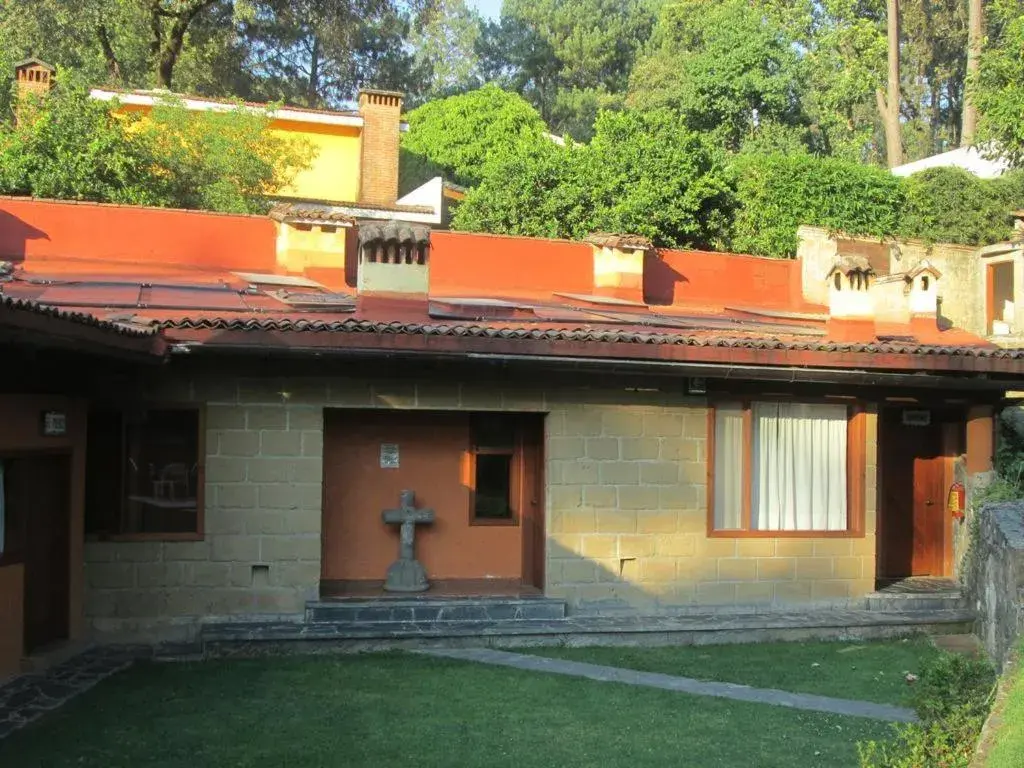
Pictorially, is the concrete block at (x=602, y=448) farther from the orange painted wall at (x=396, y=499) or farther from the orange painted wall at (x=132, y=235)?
the orange painted wall at (x=132, y=235)

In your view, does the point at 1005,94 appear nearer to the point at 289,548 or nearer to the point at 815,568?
the point at 815,568

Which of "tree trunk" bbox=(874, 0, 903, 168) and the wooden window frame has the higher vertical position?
"tree trunk" bbox=(874, 0, 903, 168)

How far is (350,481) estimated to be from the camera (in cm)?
1170

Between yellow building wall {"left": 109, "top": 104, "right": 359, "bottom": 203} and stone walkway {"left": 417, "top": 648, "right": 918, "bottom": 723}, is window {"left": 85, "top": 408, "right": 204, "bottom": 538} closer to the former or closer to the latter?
stone walkway {"left": 417, "top": 648, "right": 918, "bottom": 723}

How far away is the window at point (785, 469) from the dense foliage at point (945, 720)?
204 inches

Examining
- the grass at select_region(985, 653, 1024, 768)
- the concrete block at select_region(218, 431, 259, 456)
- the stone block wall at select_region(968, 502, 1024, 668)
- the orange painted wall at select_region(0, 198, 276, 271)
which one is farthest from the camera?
the orange painted wall at select_region(0, 198, 276, 271)

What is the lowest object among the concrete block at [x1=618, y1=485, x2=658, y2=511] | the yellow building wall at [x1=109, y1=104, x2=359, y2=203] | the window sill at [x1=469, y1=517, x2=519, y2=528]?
the window sill at [x1=469, y1=517, x2=519, y2=528]

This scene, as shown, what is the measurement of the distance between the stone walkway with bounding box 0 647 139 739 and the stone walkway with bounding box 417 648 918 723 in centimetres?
277

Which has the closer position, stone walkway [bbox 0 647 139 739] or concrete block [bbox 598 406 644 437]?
stone walkway [bbox 0 647 139 739]

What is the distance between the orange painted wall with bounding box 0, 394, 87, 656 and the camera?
8414 mm

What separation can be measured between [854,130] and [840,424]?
25.1 m

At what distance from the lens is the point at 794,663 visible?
1013 centimetres

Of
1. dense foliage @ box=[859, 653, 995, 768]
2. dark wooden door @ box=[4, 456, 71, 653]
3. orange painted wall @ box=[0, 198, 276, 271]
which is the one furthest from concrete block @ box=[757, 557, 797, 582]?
orange painted wall @ box=[0, 198, 276, 271]

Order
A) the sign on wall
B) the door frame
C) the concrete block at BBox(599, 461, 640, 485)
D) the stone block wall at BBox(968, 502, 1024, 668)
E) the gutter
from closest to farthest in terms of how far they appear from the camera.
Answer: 1. the stone block wall at BBox(968, 502, 1024, 668)
2. the gutter
3. the concrete block at BBox(599, 461, 640, 485)
4. the sign on wall
5. the door frame
